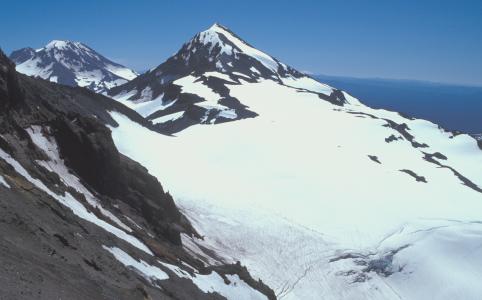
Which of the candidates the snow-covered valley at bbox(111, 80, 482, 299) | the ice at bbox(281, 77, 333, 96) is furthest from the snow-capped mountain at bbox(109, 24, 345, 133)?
the snow-covered valley at bbox(111, 80, 482, 299)

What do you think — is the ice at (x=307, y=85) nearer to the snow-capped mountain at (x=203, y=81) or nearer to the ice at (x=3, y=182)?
the snow-capped mountain at (x=203, y=81)

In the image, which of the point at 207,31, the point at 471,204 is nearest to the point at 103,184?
the point at 471,204

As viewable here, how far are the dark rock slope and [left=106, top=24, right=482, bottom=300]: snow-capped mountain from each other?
5961 millimetres

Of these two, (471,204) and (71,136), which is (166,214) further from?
(471,204)

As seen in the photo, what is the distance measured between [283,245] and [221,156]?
2367 cm

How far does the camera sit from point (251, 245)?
41.3 m

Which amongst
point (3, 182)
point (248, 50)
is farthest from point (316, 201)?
point (248, 50)

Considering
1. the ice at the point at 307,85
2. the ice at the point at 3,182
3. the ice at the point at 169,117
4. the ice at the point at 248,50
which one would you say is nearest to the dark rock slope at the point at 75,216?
the ice at the point at 3,182

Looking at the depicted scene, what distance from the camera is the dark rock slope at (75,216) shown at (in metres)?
14.2

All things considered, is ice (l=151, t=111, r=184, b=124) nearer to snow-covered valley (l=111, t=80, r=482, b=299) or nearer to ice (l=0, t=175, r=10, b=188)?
snow-covered valley (l=111, t=80, r=482, b=299)

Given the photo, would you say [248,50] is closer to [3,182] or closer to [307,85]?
[307,85]

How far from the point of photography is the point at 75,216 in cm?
2136

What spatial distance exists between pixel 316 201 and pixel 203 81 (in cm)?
7716

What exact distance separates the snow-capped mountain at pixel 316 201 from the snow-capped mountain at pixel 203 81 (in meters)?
0.93
